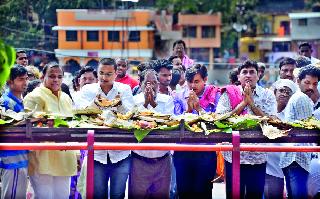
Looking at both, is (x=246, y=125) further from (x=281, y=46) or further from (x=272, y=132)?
(x=281, y=46)

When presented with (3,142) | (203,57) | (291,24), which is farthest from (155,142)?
(291,24)

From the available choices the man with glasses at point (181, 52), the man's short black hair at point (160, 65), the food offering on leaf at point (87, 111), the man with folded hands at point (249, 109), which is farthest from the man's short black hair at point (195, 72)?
the man with glasses at point (181, 52)

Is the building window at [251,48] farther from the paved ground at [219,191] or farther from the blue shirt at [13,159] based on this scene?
the blue shirt at [13,159]

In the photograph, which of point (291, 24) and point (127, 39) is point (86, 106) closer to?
point (127, 39)

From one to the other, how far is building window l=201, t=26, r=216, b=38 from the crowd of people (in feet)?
120

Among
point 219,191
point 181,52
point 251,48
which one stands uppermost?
point 251,48

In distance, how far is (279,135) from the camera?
17.0 ft

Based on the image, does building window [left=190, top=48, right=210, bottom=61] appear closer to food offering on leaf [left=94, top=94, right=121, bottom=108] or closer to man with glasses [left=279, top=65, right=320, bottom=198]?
man with glasses [left=279, top=65, right=320, bottom=198]

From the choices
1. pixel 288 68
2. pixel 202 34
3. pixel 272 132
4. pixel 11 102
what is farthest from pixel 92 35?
pixel 202 34

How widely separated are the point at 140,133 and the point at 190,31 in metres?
38.4

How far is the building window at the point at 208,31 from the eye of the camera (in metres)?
43.0

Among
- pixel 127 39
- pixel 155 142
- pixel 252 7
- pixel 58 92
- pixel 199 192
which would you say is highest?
pixel 252 7

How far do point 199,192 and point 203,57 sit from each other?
38.1 m

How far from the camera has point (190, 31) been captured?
43.3 m
